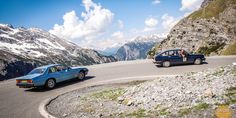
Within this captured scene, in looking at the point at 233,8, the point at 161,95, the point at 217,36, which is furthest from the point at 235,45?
the point at 161,95

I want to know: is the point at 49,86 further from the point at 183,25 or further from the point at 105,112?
the point at 183,25

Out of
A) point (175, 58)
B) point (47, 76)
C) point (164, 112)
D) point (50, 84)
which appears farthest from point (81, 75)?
point (164, 112)

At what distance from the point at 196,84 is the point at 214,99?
1.98m

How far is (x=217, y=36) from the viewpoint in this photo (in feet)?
191

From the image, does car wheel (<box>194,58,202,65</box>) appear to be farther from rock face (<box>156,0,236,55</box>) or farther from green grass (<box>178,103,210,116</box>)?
rock face (<box>156,0,236,55</box>)

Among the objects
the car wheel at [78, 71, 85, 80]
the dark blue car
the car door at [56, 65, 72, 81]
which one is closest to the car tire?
the car door at [56, 65, 72, 81]

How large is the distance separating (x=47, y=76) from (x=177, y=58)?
40.8ft

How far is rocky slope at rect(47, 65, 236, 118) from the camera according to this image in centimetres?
767

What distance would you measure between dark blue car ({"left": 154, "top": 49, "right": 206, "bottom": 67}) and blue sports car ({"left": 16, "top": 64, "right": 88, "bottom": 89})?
8.55m

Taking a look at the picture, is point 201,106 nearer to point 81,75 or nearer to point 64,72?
point 64,72

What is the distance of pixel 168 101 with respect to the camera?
885 cm

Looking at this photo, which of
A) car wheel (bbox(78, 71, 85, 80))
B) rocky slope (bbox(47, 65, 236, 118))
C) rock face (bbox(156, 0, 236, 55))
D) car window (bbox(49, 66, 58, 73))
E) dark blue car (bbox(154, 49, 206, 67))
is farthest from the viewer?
rock face (bbox(156, 0, 236, 55))

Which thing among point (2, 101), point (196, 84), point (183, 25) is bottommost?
point (2, 101)

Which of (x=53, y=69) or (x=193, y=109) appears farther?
(x=53, y=69)
